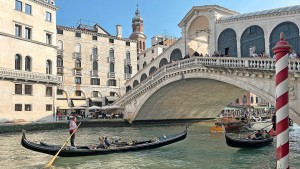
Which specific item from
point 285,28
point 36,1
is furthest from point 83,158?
point 36,1

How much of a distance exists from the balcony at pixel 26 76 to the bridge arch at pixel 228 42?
1170 cm

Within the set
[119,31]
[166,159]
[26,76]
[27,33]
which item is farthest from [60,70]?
[166,159]

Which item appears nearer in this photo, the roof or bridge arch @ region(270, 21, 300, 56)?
bridge arch @ region(270, 21, 300, 56)

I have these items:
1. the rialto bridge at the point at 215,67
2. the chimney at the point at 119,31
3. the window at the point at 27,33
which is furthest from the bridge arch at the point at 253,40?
the chimney at the point at 119,31

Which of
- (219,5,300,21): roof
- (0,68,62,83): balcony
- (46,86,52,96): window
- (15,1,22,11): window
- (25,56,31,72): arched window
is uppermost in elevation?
(15,1,22,11): window

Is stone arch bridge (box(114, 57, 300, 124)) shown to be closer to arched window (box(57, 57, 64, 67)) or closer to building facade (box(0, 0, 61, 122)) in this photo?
building facade (box(0, 0, 61, 122))

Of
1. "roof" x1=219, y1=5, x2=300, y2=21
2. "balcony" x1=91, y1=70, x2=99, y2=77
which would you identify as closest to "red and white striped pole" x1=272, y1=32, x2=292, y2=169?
"roof" x1=219, y1=5, x2=300, y2=21

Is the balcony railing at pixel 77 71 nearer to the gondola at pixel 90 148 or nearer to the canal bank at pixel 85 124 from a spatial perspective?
the canal bank at pixel 85 124

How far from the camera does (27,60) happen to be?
21438mm

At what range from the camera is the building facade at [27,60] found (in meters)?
19.6

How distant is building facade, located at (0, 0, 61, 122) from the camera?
64.3ft

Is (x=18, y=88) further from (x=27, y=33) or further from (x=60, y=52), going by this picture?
(x=60, y=52)

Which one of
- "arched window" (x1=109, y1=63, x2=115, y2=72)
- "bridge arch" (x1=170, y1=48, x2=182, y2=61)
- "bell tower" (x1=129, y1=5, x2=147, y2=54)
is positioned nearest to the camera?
"bridge arch" (x1=170, y1=48, x2=182, y2=61)

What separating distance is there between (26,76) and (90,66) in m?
8.98
